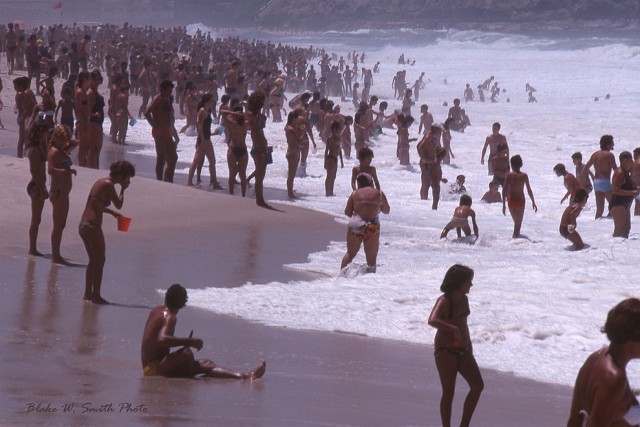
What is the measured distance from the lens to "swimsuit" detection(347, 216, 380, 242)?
1141 centimetres

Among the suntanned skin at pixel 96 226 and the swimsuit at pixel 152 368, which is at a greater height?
the suntanned skin at pixel 96 226

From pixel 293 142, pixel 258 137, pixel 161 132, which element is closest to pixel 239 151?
pixel 258 137

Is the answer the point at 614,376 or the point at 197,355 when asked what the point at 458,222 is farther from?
the point at 614,376

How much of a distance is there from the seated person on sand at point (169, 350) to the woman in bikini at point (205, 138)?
10092 millimetres

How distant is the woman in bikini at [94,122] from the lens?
16.0 meters

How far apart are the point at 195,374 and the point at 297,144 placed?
36.5 feet

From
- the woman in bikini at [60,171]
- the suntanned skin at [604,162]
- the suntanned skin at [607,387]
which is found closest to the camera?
the suntanned skin at [607,387]

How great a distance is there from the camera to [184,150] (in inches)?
939

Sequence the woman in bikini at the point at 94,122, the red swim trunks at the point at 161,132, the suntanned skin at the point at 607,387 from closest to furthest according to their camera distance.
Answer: the suntanned skin at the point at 607,387 < the red swim trunks at the point at 161,132 < the woman in bikini at the point at 94,122

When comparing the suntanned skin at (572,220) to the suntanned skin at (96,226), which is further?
the suntanned skin at (572,220)

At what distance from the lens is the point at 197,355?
7.61 meters

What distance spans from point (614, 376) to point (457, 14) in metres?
137

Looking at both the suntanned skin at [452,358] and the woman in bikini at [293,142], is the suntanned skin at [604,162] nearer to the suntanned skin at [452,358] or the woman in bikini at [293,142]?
the woman in bikini at [293,142]

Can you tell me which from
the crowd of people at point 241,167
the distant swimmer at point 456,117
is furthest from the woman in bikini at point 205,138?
the distant swimmer at point 456,117
